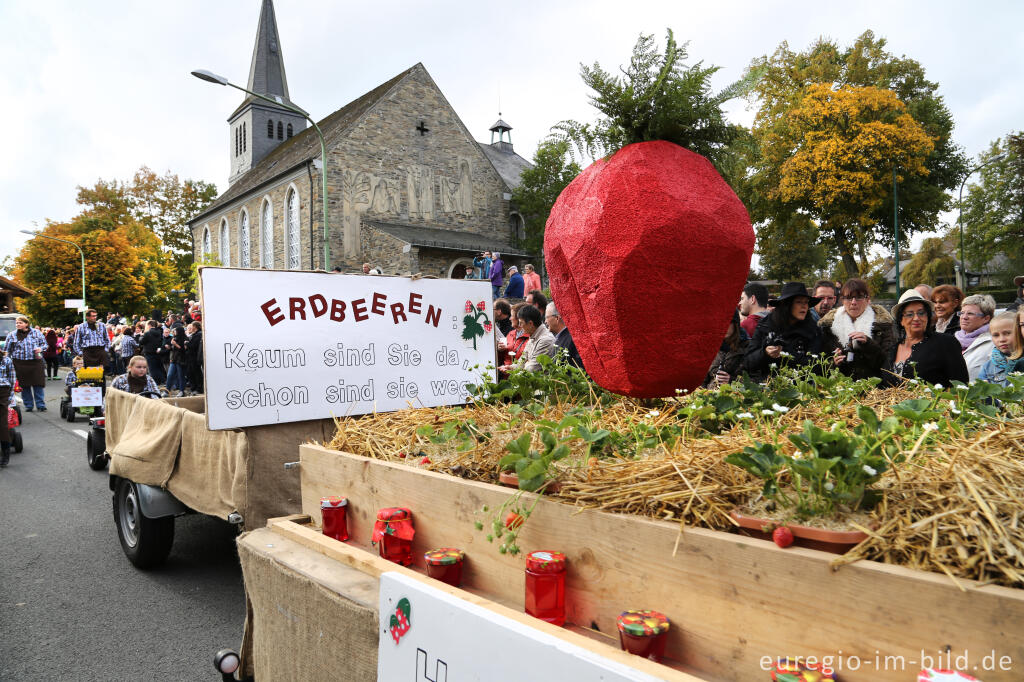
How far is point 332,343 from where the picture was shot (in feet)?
10.6

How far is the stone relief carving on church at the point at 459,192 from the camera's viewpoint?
2903 centimetres

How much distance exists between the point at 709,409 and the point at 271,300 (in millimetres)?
2147

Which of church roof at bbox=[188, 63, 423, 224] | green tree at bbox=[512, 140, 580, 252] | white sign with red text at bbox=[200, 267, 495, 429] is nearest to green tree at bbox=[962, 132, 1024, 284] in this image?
green tree at bbox=[512, 140, 580, 252]

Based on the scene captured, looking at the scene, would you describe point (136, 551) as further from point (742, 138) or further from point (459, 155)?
point (459, 155)

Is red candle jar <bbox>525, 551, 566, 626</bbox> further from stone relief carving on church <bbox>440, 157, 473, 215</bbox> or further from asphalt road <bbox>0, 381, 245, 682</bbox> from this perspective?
stone relief carving on church <bbox>440, 157, 473, 215</bbox>

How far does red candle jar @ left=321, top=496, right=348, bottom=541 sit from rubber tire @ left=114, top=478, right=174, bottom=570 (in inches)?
111

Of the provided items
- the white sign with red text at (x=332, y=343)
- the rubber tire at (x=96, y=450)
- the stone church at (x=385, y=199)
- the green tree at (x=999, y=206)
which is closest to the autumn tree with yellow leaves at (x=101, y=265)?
the stone church at (x=385, y=199)

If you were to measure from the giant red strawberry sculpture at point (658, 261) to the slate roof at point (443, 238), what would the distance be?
23.0 m

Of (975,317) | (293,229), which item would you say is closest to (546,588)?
(975,317)

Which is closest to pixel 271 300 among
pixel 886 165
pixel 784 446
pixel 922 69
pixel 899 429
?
pixel 784 446

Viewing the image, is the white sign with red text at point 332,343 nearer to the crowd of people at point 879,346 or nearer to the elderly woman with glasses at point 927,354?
the crowd of people at point 879,346

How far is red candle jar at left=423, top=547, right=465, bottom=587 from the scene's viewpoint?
1573mm

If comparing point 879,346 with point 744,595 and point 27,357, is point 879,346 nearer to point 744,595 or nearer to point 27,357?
point 744,595

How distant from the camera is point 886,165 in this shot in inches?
974
